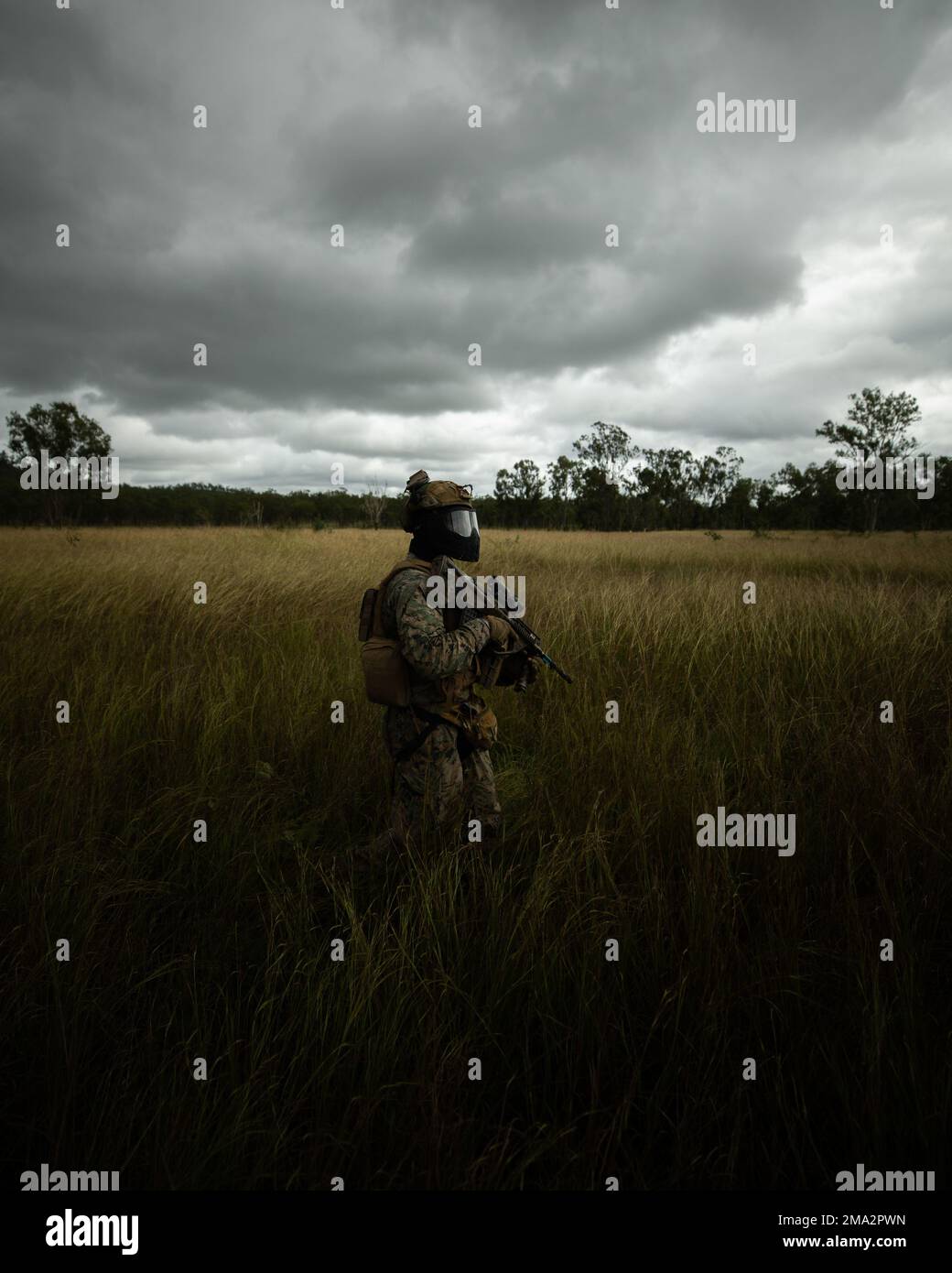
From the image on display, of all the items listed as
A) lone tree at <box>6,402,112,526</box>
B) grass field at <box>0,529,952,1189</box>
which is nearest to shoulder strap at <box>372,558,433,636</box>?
grass field at <box>0,529,952,1189</box>

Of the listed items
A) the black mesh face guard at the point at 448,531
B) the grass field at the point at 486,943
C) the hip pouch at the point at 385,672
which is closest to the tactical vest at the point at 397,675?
the hip pouch at the point at 385,672

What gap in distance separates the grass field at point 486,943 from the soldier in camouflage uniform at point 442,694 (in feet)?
0.87

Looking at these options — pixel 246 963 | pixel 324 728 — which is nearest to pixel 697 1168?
pixel 246 963

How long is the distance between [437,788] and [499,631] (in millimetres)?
806

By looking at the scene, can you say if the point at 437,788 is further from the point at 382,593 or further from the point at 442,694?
the point at 382,593

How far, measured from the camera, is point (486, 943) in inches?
67.4

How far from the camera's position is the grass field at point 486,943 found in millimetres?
1275

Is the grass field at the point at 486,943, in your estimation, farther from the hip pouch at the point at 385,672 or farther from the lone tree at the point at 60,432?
the lone tree at the point at 60,432

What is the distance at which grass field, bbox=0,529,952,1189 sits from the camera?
1.28m

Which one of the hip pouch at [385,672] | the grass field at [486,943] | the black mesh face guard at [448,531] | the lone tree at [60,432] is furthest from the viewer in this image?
the lone tree at [60,432]

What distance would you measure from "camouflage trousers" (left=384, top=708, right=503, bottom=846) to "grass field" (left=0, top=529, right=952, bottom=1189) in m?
0.17

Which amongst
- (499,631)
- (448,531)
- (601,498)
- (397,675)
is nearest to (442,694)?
(397,675)

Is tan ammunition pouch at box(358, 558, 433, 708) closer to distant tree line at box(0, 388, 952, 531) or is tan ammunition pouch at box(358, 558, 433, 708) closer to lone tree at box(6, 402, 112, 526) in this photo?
distant tree line at box(0, 388, 952, 531)
